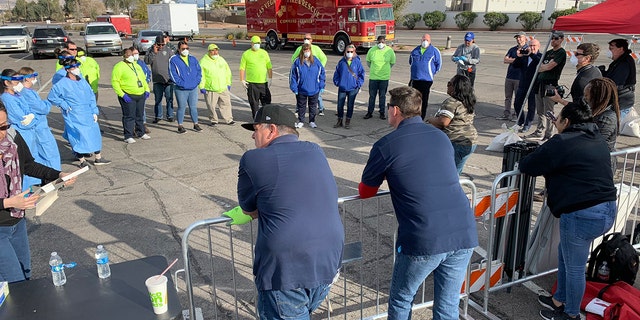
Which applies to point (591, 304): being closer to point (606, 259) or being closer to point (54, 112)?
point (606, 259)

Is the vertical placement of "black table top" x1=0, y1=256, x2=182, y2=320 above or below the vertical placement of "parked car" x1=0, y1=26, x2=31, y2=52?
below

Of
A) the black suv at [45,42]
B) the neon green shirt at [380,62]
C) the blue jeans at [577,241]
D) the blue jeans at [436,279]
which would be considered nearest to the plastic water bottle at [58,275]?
the blue jeans at [436,279]

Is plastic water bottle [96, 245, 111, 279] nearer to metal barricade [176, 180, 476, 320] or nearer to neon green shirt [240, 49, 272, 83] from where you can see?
metal barricade [176, 180, 476, 320]

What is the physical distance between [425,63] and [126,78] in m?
5.89

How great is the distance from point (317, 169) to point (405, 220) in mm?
712

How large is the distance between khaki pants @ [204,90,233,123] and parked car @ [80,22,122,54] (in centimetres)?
1820

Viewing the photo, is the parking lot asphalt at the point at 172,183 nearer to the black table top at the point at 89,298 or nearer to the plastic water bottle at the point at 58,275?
the black table top at the point at 89,298

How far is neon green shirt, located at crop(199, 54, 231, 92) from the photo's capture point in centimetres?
989

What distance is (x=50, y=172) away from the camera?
384cm

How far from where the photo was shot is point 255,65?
10000mm

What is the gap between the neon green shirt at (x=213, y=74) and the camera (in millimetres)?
9891

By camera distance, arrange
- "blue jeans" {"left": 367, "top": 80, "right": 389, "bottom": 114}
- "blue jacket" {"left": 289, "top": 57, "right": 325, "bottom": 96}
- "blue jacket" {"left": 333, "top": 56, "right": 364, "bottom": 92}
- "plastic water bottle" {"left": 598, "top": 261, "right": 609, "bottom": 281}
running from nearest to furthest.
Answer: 1. "plastic water bottle" {"left": 598, "top": 261, "right": 609, "bottom": 281}
2. "blue jacket" {"left": 289, "top": 57, "right": 325, "bottom": 96}
3. "blue jacket" {"left": 333, "top": 56, "right": 364, "bottom": 92}
4. "blue jeans" {"left": 367, "top": 80, "right": 389, "bottom": 114}

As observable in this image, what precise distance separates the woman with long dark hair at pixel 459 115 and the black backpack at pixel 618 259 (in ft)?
5.75

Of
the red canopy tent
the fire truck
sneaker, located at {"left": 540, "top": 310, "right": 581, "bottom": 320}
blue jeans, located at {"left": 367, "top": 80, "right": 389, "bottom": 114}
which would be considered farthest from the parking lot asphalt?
the fire truck
